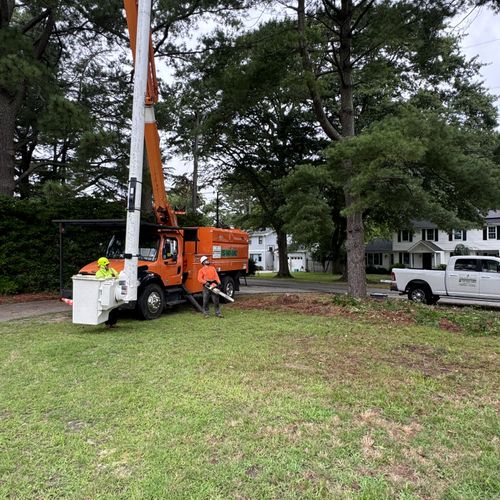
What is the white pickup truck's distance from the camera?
1363 cm

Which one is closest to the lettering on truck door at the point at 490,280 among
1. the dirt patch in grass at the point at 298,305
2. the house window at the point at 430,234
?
the dirt patch in grass at the point at 298,305

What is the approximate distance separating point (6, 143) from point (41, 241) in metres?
4.24

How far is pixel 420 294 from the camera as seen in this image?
1499cm

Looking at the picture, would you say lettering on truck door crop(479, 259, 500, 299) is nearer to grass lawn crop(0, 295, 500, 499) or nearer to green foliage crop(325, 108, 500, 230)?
green foliage crop(325, 108, 500, 230)

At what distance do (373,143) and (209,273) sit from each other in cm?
481

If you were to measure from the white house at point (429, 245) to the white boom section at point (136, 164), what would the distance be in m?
29.2

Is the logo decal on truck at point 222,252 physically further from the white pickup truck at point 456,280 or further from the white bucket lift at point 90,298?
the white pickup truck at point 456,280

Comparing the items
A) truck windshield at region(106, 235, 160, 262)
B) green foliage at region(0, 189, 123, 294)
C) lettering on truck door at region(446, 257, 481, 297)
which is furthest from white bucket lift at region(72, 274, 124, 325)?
lettering on truck door at region(446, 257, 481, 297)

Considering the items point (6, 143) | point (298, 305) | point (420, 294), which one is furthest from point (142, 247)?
point (420, 294)

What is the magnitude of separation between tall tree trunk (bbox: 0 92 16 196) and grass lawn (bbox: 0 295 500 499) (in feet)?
31.8

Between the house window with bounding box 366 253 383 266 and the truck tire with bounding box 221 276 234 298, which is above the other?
the house window with bounding box 366 253 383 266

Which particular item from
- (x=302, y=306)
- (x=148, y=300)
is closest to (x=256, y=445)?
(x=148, y=300)

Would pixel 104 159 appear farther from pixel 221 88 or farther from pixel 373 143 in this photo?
pixel 373 143

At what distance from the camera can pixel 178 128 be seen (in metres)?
18.8
